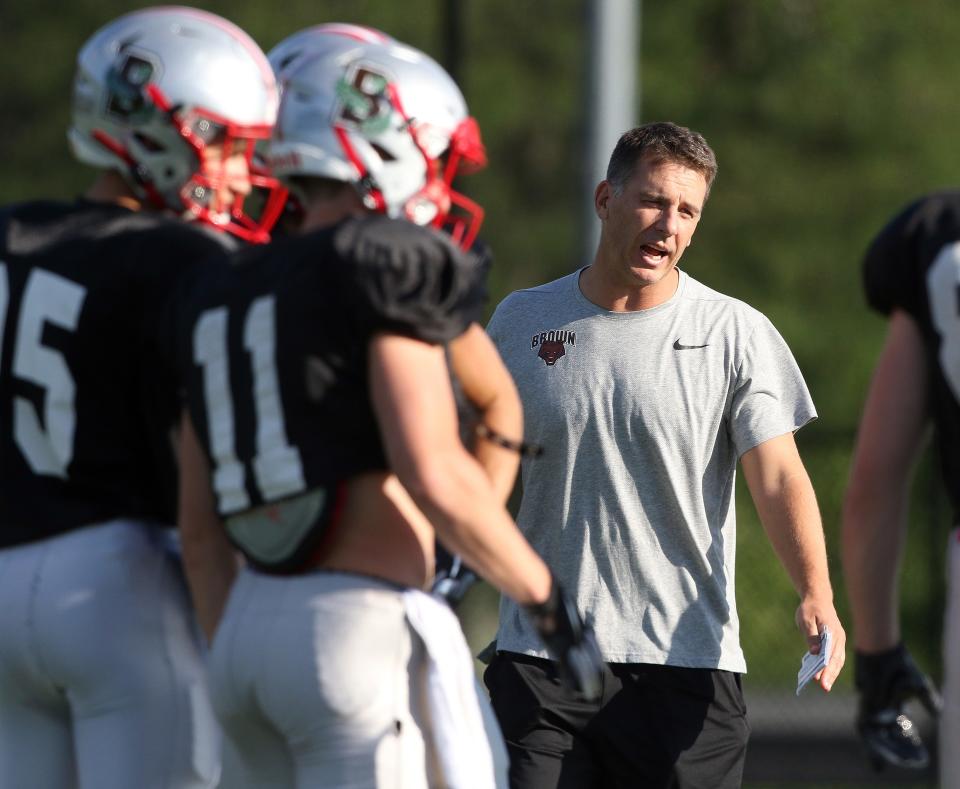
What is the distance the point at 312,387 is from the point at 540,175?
1414 cm

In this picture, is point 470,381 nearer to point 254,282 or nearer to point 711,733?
point 254,282

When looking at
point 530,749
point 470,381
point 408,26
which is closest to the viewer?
point 470,381

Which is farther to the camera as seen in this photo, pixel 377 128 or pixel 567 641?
pixel 377 128

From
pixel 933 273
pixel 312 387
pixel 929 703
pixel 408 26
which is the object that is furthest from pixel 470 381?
pixel 408 26

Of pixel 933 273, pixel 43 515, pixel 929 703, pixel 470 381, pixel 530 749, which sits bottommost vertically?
pixel 530 749

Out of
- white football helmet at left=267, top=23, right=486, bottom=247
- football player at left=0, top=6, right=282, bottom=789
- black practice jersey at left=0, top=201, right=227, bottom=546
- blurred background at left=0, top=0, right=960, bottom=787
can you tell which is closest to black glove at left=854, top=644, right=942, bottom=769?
white football helmet at left=267, top=23, right=486, bottom=247

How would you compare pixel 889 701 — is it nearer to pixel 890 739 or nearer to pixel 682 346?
pixel 890 739

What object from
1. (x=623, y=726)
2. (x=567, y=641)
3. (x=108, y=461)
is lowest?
(x=623, y=726)

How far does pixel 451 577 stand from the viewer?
3.24 meters

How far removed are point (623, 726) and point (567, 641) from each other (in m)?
1.08

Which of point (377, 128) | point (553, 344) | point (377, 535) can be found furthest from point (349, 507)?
point (553, 344)

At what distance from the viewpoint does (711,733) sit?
12.9 feet

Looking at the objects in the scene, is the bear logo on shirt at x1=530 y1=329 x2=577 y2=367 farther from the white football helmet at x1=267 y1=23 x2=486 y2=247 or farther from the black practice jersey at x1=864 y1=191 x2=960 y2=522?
the black practice jersey at x1=864 y1=191 x2=960 y2=522

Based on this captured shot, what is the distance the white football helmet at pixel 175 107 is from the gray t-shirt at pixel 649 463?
953 mm
